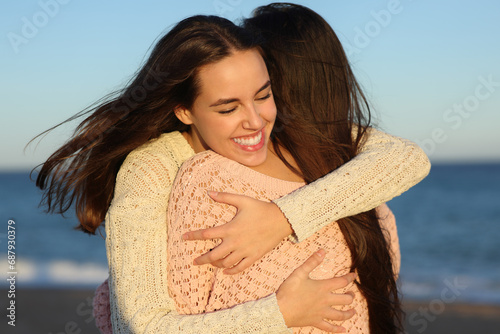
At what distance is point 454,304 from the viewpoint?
816 centimetres

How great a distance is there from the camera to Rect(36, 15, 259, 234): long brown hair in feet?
7.70

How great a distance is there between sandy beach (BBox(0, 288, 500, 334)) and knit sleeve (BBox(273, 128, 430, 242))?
17.6 feet

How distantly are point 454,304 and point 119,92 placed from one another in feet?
23.4

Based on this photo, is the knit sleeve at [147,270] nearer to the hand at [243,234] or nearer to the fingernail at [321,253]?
the hand at [243,234]

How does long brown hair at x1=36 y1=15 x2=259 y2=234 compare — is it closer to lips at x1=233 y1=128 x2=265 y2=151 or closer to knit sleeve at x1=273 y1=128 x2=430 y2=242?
lips at x1=233 y1=128 x2=265 y2=151

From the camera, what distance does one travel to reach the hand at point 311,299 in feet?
6.69

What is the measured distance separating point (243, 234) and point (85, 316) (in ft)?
21.9

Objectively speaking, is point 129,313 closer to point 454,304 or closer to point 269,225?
point 269,225

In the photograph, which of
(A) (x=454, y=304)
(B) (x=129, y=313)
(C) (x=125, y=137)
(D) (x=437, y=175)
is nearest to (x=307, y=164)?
(C) (x=125, y=137)

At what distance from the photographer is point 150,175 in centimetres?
226

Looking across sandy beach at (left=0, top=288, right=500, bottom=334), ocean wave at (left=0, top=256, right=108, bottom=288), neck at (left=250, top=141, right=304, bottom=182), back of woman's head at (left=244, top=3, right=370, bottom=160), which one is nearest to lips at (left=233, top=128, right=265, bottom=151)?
neck at (left=250, top=141, right=304, bottom=182)

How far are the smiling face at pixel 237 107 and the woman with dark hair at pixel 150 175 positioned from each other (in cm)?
5

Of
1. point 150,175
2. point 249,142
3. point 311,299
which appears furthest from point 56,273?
point 311,299

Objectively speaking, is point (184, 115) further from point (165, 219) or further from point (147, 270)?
point (147, 270)
